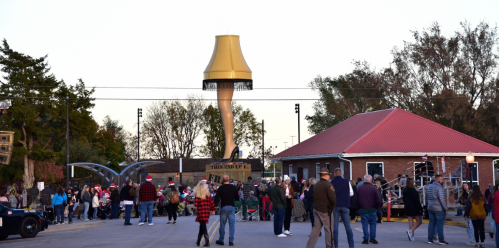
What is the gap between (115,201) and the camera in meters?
29.4

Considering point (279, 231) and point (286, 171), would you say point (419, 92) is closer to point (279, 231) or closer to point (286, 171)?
point (286, 171)

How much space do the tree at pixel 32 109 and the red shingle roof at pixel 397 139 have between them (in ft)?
81.6

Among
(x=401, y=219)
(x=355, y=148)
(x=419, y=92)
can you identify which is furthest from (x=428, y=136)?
(x=419, y=92)

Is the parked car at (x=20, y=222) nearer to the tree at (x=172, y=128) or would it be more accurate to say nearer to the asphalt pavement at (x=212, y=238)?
the asphalt pavement at (x=212, y=238)

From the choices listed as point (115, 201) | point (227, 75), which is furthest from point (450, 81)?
point (115, 201)

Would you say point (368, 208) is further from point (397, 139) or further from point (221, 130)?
point (221, 130)

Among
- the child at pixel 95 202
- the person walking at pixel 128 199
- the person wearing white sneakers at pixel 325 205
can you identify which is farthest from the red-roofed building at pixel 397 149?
the person wearing white sneakers at pixel 325 205

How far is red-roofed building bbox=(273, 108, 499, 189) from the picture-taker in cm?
3488

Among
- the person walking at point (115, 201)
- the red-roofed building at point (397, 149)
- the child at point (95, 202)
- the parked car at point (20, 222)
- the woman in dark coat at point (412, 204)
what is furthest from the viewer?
the red-roofed building at point (397, 149)

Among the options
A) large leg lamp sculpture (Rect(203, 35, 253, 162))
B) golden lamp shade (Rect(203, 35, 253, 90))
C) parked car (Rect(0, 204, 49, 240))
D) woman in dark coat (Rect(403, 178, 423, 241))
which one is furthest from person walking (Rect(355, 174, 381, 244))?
golden lamp shade (Rect(203, 35, 253, 90))

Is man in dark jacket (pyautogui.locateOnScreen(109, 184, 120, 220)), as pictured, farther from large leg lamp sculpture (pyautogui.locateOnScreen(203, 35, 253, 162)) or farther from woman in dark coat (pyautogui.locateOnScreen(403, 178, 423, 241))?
large leg lamp sculpture (pyautogui.locateOnScreen(203, 35, 253, 162))

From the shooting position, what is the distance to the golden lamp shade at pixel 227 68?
5022 centimetres

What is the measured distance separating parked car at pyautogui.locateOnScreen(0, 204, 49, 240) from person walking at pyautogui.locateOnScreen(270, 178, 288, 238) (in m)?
8.60

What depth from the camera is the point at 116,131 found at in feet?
322
